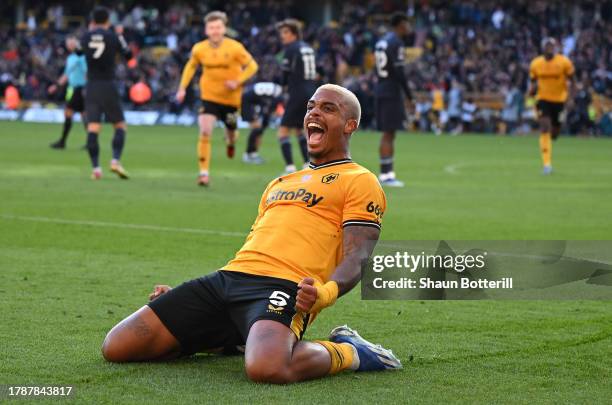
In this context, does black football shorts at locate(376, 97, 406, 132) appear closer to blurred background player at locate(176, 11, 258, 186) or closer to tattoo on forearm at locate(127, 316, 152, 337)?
blurred background player at locate(176, 11, 258, 186)

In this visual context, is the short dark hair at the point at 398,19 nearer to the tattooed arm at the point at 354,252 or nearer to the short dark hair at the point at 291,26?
the short dark hair at the point at 291,26

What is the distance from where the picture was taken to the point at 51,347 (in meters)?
6.60

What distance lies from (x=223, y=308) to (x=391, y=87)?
1257 centimetres

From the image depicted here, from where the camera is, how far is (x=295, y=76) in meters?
19.2

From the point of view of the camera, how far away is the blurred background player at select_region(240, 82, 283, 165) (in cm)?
2294

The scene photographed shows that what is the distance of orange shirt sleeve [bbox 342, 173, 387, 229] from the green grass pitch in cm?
75

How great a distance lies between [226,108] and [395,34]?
2.69m

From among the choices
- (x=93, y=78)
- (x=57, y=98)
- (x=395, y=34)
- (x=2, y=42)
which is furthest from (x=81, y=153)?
(x=2, y=42)

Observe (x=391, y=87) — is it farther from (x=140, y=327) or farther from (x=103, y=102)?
(x=140, y=327)

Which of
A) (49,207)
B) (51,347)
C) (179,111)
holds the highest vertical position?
(51,347)

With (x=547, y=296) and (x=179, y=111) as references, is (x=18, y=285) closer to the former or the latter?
(x=547, y=296)

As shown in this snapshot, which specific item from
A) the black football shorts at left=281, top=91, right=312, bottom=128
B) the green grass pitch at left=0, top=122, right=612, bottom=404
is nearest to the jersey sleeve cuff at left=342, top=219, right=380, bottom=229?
the green grass pitch at left=0, top=122, right=612, bottom=404

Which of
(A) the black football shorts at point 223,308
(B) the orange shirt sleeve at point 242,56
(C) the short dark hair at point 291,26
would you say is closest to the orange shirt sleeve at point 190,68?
(B) the orange shirt sleeve at point 242,56

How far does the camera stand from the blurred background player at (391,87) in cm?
1808
